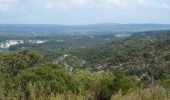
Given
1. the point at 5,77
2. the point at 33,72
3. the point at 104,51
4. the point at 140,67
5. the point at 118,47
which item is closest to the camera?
the point at 33,72

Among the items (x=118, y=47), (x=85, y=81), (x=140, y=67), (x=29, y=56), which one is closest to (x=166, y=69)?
(x=140, y=67)

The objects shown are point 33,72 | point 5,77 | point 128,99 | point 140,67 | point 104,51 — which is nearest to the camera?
point 128,99

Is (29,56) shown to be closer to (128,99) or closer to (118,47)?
(128,99)

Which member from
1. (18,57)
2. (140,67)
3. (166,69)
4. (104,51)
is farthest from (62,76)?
(104,51)

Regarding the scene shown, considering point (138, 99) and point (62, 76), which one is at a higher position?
point (138, 99)

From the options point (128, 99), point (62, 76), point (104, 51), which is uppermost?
point (128, 99)

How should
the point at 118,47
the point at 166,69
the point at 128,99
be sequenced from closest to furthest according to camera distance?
the point at 128,99, the point at 166,69, the point at 118,47

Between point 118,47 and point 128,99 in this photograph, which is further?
point 118,47

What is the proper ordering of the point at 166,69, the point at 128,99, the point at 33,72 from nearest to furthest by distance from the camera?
the point at 128,99
the point at 33,72
the point at 166,69

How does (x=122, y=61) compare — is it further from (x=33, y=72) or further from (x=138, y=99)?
(x=138, y=99)
